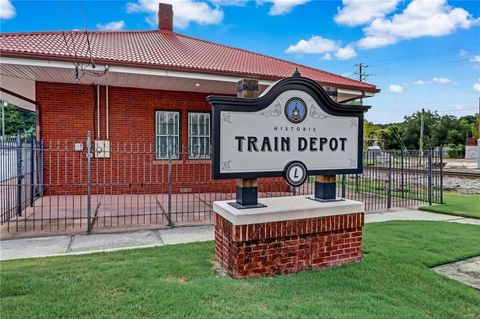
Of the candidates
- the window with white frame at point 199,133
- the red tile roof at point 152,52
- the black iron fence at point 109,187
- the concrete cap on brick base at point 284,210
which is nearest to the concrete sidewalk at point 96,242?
the black iron fence at point 109,187

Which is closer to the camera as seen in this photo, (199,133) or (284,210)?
(284,210)

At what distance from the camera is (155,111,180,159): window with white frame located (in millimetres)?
12055

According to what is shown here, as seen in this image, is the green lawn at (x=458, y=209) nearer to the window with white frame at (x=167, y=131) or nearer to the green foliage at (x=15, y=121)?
the window with white frame at (x=167, y=131)

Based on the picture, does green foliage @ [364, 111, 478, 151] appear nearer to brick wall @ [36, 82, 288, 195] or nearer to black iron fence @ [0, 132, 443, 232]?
black iron fence @ [0, 132, 443, 232]

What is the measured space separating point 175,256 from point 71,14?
18.0ft

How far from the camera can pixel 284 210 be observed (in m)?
4.36

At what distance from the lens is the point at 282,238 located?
4363 mm

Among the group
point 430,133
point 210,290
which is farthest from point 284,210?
point 430,133

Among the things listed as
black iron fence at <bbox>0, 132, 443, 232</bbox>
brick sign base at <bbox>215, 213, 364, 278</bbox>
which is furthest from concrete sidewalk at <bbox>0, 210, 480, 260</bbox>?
brick sign base at <bbox>215, 213, 364, 278</bbox>

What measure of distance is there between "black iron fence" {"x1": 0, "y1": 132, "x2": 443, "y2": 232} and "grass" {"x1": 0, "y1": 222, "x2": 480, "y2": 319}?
2.68 m

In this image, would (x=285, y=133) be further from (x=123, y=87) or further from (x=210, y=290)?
(x=123, y=87)

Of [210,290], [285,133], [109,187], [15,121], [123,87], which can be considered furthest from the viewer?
[15,121]

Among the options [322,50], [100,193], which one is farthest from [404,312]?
[322,50]

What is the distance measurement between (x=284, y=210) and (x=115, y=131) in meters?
8.75
